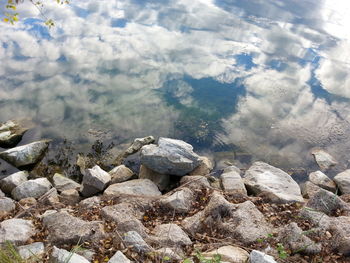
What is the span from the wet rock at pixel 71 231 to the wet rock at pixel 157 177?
10.7 ft

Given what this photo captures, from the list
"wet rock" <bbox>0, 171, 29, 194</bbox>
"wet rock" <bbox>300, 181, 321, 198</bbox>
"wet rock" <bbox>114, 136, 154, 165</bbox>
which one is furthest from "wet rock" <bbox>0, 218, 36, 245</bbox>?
"wet rock" <bbox>300, 181, 321, 198</bbox>

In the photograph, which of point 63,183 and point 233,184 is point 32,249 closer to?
point 63,183

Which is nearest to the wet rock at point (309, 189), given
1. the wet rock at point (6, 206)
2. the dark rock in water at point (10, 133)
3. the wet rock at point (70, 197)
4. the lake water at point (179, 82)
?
the lake water at point (179, 82)

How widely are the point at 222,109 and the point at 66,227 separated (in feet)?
30.2

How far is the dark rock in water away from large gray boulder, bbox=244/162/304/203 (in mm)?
7323

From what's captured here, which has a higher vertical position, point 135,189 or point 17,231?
point 17,231

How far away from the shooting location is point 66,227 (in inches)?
188

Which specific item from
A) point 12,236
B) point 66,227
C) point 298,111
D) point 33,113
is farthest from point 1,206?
point 298,111

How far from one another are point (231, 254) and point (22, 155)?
7311 millimetres

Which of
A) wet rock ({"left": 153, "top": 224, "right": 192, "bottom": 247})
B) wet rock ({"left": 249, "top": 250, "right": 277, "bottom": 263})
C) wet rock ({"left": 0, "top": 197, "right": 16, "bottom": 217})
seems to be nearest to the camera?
wet rock ({"left": 249, "top": 250, "right": 277, "bottom": 263})

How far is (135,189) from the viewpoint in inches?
297

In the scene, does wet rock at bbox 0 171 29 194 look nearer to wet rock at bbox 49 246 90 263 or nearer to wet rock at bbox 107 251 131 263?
wet rock at bbox 49 246 90 263

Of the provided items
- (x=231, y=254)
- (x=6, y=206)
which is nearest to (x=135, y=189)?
(x=6, y=206)

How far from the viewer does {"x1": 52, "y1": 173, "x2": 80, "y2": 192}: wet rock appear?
8.20m
